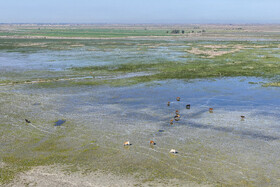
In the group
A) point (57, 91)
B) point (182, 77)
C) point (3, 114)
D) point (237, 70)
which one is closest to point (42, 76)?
point (57, 91)

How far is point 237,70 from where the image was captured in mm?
35531

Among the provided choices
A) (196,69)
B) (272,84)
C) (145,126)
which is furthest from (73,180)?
(196,69)

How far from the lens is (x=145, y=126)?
17.5m

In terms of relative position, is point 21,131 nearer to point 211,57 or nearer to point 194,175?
point 194,175

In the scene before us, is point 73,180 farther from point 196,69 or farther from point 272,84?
point 196,69

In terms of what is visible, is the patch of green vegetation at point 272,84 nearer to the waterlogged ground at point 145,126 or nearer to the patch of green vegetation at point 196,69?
the waterlogged ground at point 145,126

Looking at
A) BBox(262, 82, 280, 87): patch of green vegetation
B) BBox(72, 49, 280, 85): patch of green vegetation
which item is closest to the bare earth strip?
BBox(72, 49, 280, 85): patch of green vegetation

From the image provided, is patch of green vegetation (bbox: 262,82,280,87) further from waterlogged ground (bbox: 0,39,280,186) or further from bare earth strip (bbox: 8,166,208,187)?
bare earth strip (bbox: 8,166,208,187)

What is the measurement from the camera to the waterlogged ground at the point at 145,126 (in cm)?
1267

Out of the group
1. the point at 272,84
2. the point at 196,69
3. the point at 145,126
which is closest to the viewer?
the point at 145,126

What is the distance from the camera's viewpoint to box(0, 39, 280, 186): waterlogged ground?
1267 centimetres

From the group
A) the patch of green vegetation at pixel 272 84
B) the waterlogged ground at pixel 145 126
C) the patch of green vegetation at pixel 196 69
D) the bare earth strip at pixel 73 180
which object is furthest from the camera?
the patch of green vegetation at pixel 196 69

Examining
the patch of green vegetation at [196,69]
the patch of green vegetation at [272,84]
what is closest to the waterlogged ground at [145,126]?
the patch of green vegetation at [272,84]

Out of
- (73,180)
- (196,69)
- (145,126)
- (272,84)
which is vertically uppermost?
(196,69)
